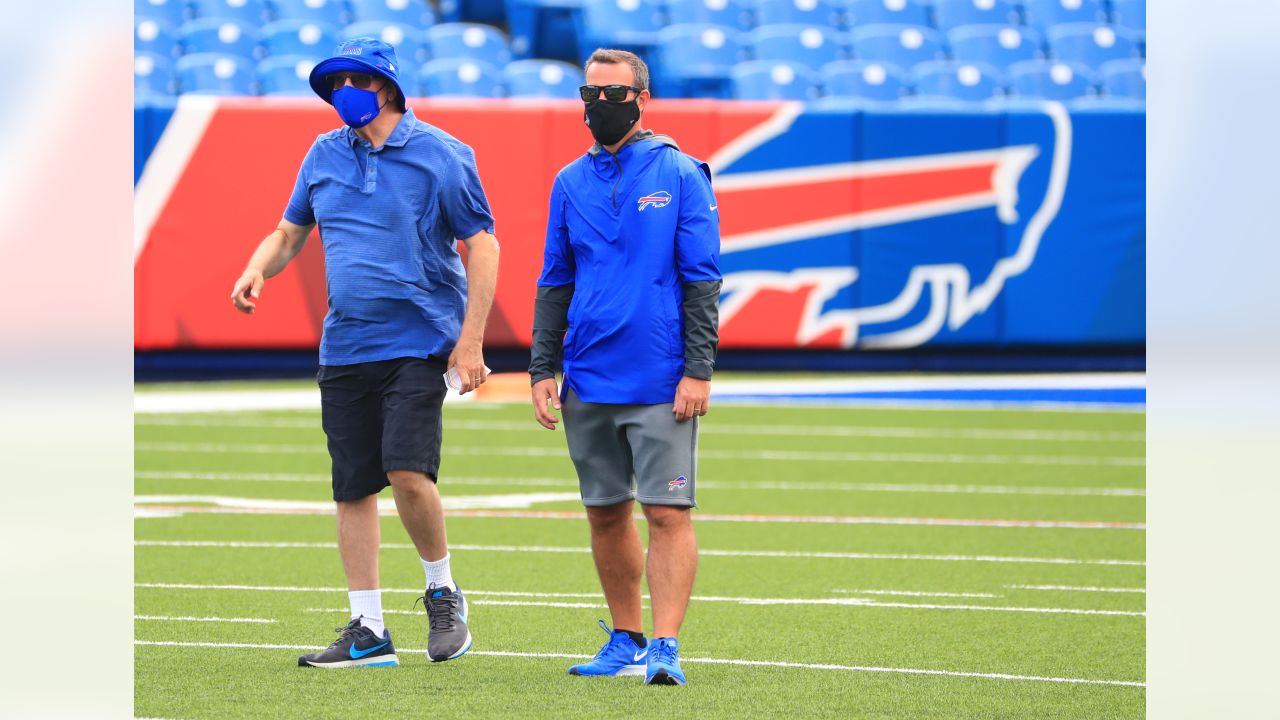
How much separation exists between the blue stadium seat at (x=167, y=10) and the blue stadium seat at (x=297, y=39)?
97cm

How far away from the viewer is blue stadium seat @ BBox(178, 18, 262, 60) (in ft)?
57.9

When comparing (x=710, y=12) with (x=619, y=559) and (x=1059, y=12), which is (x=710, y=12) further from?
(x=619, y=559)

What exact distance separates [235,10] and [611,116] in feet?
45.2

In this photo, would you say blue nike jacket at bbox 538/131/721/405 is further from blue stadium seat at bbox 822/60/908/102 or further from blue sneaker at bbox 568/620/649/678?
blue stadium seat at bbox 822/60/908/102

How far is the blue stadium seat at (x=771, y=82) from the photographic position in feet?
59.7

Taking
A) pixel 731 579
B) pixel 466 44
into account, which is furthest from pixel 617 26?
pixel 731 579

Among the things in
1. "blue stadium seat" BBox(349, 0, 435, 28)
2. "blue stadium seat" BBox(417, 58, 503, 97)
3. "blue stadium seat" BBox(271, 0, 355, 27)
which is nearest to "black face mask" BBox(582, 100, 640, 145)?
"blue stadium seat" BBox(417, 58, 503, 97)

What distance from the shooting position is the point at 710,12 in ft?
63.7

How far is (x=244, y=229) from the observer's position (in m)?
16.3

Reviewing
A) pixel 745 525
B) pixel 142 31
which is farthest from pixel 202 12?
pixel 745 525

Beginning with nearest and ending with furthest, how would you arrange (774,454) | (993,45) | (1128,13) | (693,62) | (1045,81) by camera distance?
(774,454), (693,62), (1045,81), (993,45), (1128,13)

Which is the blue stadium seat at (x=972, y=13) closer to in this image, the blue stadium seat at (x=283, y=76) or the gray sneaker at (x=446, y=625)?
the blue stadium seat at (x=283, y=76)
